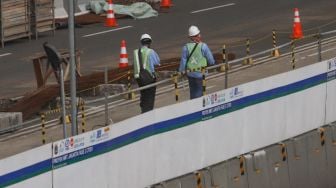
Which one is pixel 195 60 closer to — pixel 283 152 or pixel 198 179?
pixel 283 152

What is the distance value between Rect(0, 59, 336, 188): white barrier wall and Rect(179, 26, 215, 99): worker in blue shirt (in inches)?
60.8

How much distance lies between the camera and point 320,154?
22.9 meters

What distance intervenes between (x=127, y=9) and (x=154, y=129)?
2301 cm

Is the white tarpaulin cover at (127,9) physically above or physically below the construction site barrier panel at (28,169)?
below

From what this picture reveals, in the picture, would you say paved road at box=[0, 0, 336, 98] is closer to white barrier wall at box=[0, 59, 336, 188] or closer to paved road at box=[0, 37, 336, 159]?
paved road at box=[0, 37, 336, 159]

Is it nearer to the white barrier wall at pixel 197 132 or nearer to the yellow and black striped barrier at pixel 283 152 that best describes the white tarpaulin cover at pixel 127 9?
the white barrier wall at pixel 197 132

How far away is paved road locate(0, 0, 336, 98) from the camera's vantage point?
33281 mm

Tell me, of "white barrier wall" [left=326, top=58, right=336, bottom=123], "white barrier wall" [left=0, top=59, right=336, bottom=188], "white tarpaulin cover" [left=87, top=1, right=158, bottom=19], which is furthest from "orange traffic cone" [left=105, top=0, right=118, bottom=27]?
"white barrier wall" [left=0, top=59, right=336, bottom=188]

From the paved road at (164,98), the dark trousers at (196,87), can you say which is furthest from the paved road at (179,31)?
the dark trousers at (196,87)

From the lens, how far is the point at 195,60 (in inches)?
883

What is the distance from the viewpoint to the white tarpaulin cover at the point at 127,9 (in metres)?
41.2

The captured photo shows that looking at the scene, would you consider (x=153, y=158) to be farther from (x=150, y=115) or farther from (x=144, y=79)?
(x=144, y=79)

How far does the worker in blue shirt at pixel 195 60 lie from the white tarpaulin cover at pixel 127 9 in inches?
740

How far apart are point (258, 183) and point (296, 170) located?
1.36 metres
